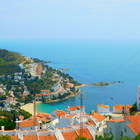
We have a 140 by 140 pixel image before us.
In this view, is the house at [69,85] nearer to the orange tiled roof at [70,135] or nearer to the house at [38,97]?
the house at [38,97]

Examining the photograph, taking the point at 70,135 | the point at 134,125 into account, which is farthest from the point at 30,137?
the point at 134,125

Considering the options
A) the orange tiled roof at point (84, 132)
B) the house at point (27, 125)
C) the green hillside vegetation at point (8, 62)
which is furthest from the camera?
the green hillside vegetation at point (8, 62)

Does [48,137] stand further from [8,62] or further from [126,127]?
[8,62]

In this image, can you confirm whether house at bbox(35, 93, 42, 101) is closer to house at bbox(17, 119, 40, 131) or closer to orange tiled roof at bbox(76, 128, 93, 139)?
house at bbox(17, 119, 40, 131)

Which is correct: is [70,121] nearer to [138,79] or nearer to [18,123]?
[18,123]

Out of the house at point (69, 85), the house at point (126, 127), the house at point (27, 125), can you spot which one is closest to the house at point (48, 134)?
the house at point (126, 127)

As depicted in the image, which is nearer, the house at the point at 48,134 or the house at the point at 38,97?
the house at the point at 48,134

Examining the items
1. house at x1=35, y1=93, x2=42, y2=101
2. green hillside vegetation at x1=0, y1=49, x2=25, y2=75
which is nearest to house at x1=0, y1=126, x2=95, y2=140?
house at x1=35, y1=93, x2=42, y2=101
